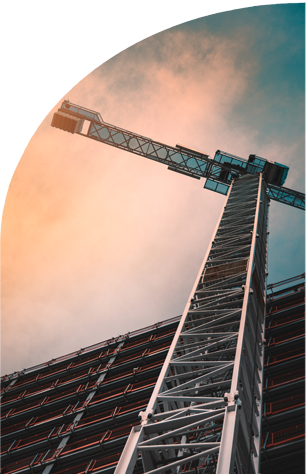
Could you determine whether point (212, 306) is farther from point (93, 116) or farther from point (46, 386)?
point (93, 116)

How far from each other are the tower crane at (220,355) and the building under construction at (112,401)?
1704 mm

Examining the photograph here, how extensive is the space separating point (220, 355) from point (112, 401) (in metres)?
14.0

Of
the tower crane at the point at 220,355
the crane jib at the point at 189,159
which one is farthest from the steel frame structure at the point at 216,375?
the crane jib at the point at 189,159

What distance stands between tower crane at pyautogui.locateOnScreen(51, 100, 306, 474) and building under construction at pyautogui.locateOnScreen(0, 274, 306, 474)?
1.70 meters

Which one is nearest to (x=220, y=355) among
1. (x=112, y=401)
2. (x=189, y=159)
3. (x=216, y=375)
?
(x=216, y=375)

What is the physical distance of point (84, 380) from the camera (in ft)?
101

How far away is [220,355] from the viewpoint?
14.7m

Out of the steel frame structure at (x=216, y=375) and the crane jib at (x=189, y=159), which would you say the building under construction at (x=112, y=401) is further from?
the crane jib at (x=189, y=159)

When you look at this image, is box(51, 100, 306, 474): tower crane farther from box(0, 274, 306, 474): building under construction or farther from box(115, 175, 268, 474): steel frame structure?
box(0, 274, 306, 474): building under construction

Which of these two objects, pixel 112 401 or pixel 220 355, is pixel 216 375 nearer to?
pixel 220 355

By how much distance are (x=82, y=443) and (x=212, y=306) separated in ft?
44.2

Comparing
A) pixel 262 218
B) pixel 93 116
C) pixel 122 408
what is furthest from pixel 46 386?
pixel 93 116

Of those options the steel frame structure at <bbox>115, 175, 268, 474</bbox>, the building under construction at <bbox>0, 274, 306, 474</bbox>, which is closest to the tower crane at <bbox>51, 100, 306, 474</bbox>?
the steel frame structure at <bbox>115, 175, 268, 474</bbox>

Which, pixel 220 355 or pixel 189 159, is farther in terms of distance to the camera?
pixel 189 159
